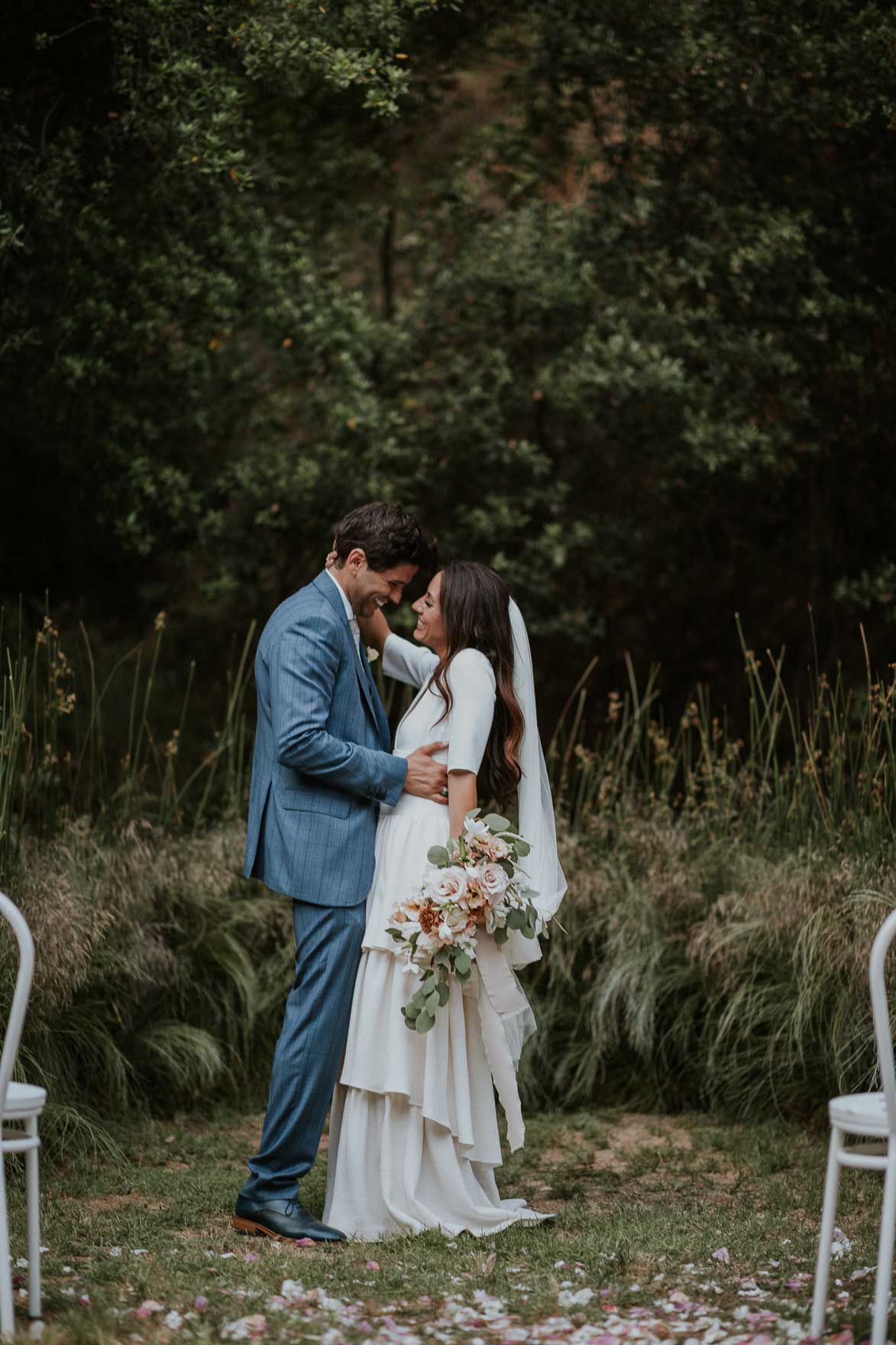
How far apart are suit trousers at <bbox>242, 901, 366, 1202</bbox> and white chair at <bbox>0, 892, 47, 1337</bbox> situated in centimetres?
87

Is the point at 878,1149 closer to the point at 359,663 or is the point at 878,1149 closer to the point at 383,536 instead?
the point at 359,663

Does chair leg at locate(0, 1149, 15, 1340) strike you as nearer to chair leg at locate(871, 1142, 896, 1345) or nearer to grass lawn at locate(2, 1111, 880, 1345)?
grass lawn at locate(2, 1111, 880, 1345)

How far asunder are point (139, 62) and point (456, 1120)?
4.19 meters

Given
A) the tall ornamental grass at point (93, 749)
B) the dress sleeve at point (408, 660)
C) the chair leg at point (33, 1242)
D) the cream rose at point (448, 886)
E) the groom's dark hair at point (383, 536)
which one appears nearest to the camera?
the chair leg at point (33, 1242)

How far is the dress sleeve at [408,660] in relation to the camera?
14.1 ft

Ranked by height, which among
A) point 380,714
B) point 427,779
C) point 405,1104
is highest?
point 380,714

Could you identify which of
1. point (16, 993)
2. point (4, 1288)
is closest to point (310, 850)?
point (16, 993)

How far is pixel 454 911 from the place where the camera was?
141 inches

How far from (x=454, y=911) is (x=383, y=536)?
102 centimetres

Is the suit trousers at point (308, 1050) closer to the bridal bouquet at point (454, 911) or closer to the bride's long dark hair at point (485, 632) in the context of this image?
the bridal bouquet at point (454, 911)

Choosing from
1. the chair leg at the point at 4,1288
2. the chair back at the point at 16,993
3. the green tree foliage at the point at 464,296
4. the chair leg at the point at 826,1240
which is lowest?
the chair leg at the point at 4,1288

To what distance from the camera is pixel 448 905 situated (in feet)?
11.7

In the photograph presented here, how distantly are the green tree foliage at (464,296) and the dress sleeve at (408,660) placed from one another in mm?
2284

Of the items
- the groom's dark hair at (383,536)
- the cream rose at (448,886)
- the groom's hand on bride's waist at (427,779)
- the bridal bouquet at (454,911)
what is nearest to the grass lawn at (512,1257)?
the bridal bouquet at (454,911)
